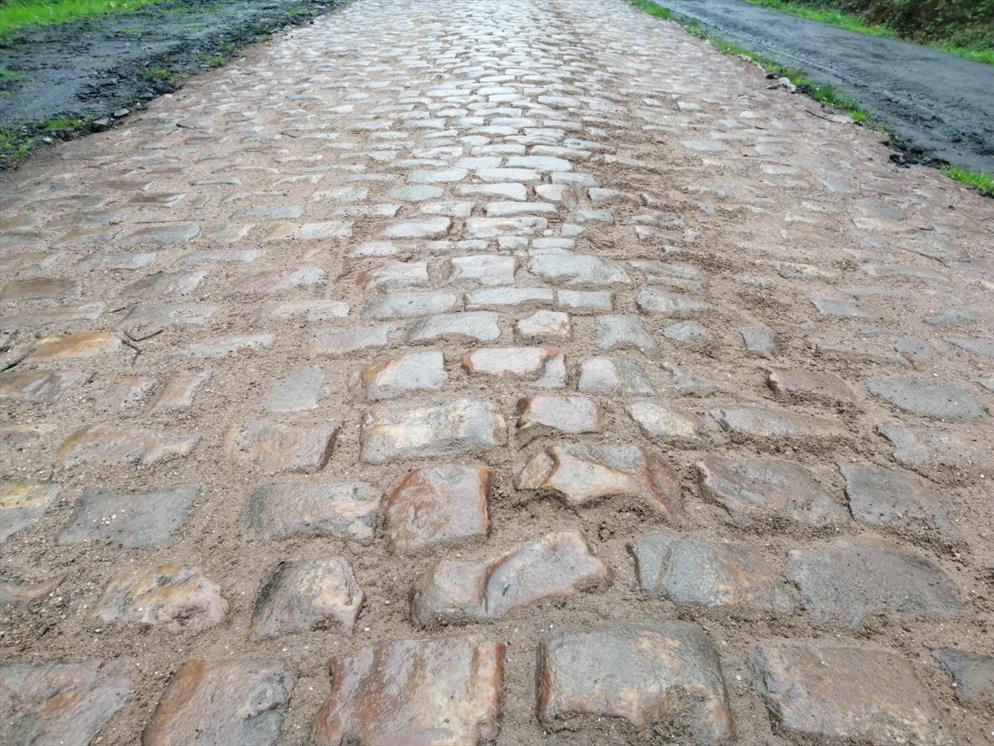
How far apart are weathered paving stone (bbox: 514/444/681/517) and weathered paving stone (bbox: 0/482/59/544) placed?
122 centimetres

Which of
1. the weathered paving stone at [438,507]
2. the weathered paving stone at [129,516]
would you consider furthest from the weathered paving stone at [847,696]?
the weathered paving stone at [129,516]

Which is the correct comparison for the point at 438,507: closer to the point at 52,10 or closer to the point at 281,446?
the point at 281,446

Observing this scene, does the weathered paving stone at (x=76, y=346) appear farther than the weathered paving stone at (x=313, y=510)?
Yes

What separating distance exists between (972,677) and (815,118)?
19.4ft

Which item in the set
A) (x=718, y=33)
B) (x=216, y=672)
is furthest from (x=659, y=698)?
(x=718, y=33)

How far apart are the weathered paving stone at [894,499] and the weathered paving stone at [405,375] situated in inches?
48.5

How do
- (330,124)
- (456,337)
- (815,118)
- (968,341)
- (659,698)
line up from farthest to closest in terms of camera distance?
(815,118) < (330,124) < (968,341) < (456,337) < (659,698)

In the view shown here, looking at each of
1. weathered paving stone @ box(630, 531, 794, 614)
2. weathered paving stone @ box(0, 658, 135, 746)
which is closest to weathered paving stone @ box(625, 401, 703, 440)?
weathered paving stone @ box(630, 531, 794, 614)

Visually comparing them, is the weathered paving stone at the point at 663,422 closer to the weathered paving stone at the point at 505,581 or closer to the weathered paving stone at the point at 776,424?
the weathered paving stone at the point at 776,424

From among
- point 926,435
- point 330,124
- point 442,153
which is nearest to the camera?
point 926,435

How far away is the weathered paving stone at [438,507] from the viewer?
1.65m

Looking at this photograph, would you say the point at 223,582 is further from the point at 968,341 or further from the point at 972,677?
the point at 968,341

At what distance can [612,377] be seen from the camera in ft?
7.41

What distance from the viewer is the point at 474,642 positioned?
4.58 feet
